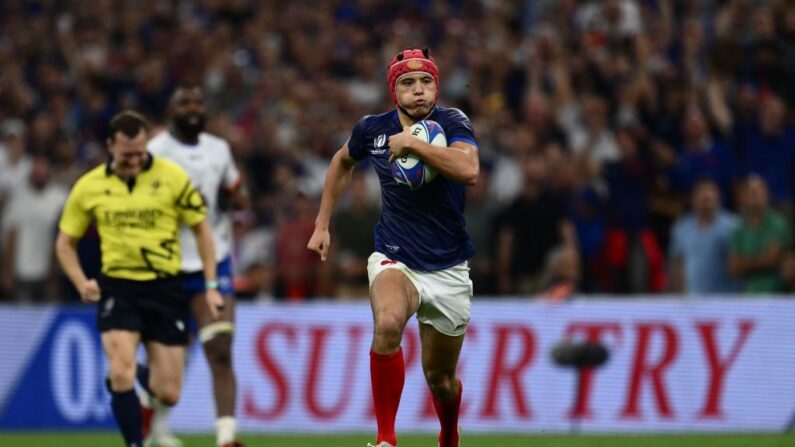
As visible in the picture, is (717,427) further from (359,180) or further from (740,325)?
(359,180)

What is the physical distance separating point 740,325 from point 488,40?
605 centimetres

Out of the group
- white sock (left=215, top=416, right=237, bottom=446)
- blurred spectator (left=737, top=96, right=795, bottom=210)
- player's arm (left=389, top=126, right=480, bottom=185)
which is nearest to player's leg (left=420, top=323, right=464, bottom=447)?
player's arm (left=389, top=126, right=480, bottom=185)

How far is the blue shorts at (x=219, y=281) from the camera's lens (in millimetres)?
11516

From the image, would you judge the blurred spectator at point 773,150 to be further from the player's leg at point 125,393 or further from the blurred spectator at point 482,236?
the player's leg at point 125,393

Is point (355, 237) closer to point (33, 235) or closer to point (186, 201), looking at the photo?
point (33, 235)

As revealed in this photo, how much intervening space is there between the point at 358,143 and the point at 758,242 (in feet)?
21.0

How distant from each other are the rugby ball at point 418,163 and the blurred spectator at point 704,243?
21.1 feet

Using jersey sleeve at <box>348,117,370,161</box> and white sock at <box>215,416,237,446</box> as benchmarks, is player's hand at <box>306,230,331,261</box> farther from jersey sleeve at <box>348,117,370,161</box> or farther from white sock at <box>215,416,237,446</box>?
white sock at <box>215,416,237,446</box>

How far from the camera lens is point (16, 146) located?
736 inches

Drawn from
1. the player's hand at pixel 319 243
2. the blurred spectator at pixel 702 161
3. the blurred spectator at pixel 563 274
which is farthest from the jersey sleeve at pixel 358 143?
the blurred spectator at pixel 702 161

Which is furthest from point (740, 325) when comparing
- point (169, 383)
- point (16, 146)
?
point (16, 146)

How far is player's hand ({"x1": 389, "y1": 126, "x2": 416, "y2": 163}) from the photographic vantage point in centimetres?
852

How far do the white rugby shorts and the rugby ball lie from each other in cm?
53

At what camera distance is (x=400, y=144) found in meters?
8.53
